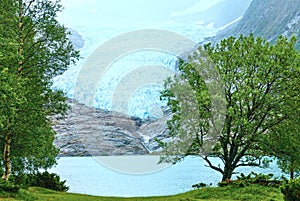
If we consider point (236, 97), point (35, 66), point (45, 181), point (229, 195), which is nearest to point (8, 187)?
point (35, 66)

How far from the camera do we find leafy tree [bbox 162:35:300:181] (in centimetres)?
2905

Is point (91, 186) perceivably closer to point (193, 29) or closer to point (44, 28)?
point (44, 28)

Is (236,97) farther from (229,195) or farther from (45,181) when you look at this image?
(45,181)

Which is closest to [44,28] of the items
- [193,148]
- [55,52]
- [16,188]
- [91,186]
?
[55,52]

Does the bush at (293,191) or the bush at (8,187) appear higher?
the bush at (293,191)

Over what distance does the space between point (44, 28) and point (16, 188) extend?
12.6 m

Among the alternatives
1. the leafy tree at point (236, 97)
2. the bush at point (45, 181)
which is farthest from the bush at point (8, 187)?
the leafy tree at point (236, 97)

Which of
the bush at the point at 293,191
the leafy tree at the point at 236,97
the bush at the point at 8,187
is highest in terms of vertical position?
the leafy tree at the point at 236,97

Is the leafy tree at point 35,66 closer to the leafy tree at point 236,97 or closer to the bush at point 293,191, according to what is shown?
the leafy tree at point 236,97

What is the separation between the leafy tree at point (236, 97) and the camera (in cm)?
2905

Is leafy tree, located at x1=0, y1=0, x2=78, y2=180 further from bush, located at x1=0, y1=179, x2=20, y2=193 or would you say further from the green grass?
bush, located at x1=0, y1=179, x2=20, y2=193

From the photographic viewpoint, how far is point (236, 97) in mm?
28750

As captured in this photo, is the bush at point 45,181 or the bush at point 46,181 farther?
the bush at point 46,181

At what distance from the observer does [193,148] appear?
3212 cm
